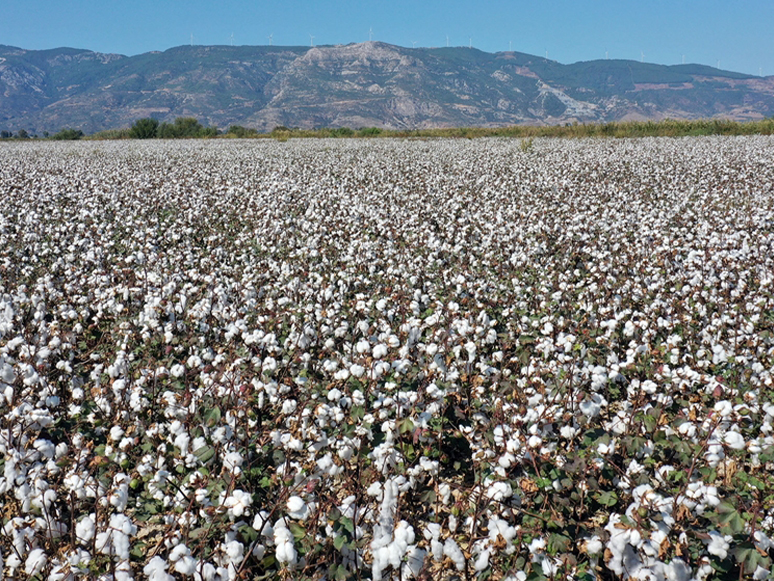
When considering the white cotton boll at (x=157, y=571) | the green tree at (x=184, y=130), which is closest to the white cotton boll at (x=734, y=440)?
the white cotton boll at (x=157, y=571)

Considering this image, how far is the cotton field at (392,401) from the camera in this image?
2.37 meters

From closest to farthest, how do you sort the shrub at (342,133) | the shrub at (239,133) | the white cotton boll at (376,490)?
the white cotton boll at (376,490)
the shrub at (342,133)
the shrub at (239,133)

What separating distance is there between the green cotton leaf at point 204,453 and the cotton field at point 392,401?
0.02m

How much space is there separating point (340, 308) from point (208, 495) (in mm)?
3223

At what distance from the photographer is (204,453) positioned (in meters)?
3.02

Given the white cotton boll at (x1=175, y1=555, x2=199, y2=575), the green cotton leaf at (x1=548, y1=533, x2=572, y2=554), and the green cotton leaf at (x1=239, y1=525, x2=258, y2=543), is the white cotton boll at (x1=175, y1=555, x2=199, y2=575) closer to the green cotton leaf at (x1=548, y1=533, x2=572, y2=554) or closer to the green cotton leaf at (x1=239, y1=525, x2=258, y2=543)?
the green cotton leaf at (x1=239, y1=525, x2=258, y2=543)

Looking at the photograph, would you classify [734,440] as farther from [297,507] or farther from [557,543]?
[297,507]

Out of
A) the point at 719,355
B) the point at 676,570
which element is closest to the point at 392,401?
the point at 676,570

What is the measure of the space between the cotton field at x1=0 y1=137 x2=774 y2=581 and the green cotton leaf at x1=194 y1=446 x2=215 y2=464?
0.06ft

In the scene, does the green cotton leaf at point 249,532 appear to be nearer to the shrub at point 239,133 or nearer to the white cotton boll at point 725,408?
the white cotton boll at point 725,408

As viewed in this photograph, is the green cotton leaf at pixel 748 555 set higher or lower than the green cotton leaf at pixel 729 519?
lower

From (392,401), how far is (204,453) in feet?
3.93

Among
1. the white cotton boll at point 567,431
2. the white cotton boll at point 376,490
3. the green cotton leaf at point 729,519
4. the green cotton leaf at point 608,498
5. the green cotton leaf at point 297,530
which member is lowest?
the green cotton leaf at point 608,498

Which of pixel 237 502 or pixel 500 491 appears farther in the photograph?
pixel 500 491
